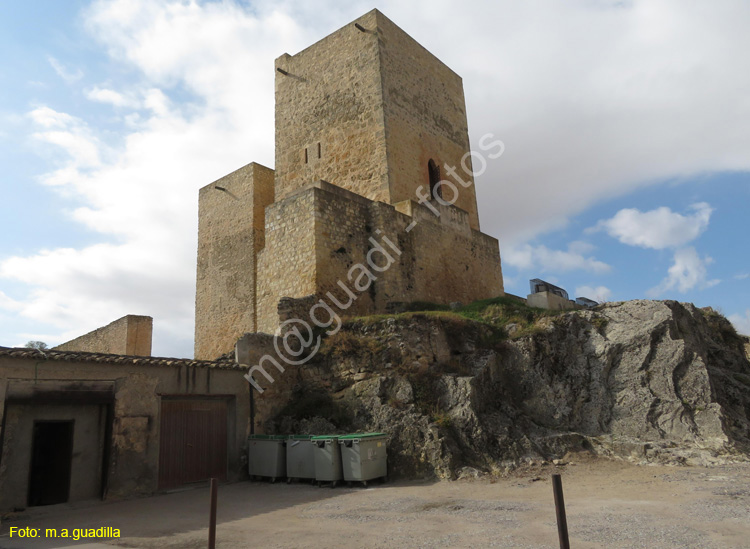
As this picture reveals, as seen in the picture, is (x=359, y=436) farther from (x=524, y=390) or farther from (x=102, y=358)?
(x=102, y=358)

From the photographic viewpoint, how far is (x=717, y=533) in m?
5.35

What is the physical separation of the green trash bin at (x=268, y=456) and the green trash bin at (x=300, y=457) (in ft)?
0.69

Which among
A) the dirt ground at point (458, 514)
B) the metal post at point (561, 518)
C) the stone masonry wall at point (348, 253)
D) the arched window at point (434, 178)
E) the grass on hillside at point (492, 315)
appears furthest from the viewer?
the arched window at point (434, 178)

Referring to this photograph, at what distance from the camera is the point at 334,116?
655 inches

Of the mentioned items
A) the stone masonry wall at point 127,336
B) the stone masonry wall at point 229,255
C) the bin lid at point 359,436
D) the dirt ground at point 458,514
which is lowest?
the dirt ground at point 458,514

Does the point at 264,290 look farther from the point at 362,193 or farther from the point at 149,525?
the point at 149,525

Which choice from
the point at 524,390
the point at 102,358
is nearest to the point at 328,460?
the point at 102,358

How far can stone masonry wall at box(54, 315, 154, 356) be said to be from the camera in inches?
778

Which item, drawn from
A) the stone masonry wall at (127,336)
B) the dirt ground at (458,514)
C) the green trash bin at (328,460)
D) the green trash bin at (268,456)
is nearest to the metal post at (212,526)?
the dirt ground at (458,514)

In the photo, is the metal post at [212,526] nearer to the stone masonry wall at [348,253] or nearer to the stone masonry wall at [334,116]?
the stone masonry wall at [348,253]

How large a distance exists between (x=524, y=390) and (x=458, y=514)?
5.24 metres

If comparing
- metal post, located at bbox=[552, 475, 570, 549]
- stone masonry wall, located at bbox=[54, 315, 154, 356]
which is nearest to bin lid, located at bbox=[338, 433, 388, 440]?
metal post, located at bbox=[552, 475, 570, 549]

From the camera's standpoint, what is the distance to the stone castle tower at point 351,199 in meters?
13.6

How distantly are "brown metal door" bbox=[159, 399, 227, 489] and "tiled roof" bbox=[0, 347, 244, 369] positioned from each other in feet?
2.39
